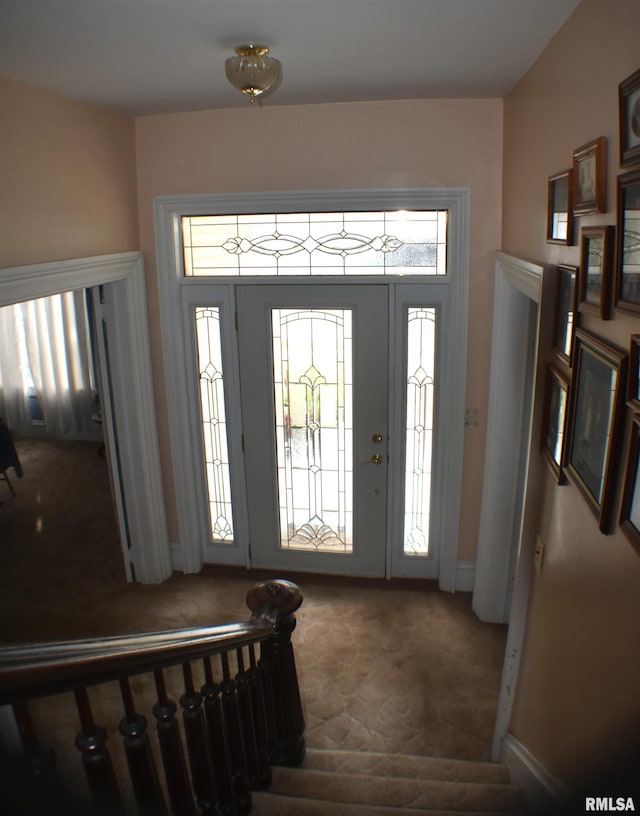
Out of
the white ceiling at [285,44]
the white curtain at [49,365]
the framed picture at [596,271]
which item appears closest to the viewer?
the framed picture at [596,271]

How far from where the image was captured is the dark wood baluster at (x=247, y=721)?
69.4 inches

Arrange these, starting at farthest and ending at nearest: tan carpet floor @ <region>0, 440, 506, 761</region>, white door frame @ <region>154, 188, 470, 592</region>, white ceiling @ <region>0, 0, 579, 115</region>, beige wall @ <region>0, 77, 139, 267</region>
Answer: white door frame @ <region>154, 188, 470, 592</region> < tan carpet floor @ <region>0, 440, 506, 761</region> < beige wall @ <region>0, 77, 139, 267</region> < white ceiling @ <region>0, 0, 579, 115</region>

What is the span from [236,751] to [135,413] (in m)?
2.40

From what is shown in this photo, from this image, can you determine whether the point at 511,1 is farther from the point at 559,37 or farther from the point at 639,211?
the point at 639,211

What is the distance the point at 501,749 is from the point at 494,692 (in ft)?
1.53

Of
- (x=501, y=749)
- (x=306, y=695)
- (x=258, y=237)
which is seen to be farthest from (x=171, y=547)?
(x=501, y=749)

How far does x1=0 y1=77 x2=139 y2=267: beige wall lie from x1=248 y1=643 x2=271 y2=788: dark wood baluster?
76.0 inches

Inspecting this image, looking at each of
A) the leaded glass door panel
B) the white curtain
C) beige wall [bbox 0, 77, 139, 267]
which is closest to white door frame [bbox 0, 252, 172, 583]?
beige wall [bbox 0, 77, 139, 267]

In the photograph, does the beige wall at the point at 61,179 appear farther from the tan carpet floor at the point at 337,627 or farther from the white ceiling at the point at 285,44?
the tan carpet floor at the point at 337,627

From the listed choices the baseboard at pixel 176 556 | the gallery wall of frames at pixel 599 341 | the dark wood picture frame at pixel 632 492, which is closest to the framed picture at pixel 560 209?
the gallery wall of frames at pixel 599 341

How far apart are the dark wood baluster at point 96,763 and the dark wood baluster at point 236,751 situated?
60 centimetres

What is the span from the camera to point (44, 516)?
5.15m

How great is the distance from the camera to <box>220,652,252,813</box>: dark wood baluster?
5.48 ft

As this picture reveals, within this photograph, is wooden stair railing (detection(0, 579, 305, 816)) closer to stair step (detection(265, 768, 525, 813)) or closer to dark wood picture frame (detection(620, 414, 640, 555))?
stair step (detection(265, 768, 525, 813))
